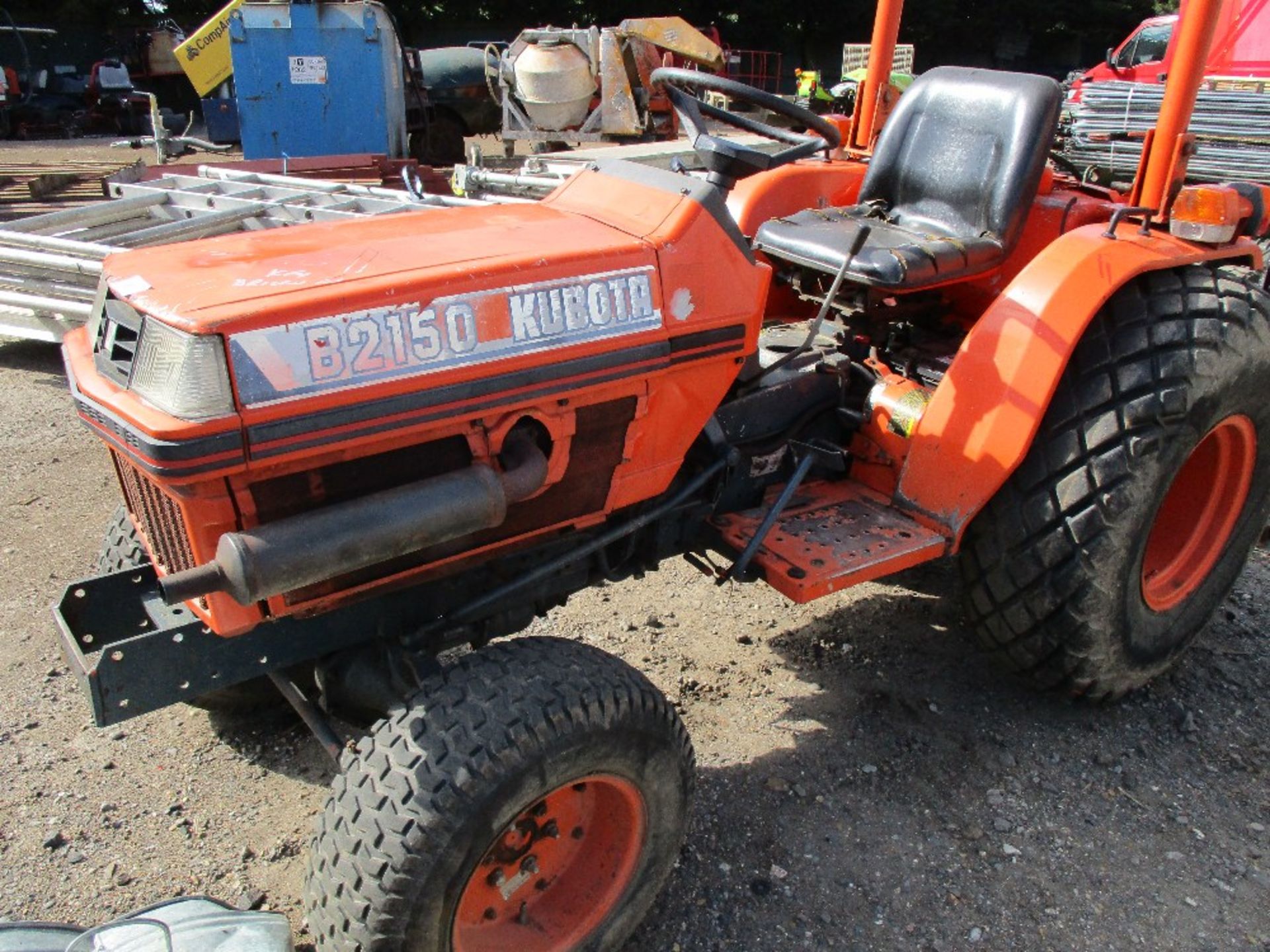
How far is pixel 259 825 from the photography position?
240cm

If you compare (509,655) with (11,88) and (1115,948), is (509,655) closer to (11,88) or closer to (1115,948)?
(1115,948)

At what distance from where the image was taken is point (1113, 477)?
2410 mm

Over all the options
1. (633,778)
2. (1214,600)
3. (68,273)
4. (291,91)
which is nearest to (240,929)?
(633,778)

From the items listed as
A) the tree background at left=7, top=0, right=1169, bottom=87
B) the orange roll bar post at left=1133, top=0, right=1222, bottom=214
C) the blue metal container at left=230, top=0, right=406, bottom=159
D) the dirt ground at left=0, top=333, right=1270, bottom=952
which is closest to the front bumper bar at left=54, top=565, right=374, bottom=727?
the dirt ground at left=0, top=333, right=1270, bottom=952

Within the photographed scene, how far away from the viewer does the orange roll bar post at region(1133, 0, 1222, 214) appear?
2465mm

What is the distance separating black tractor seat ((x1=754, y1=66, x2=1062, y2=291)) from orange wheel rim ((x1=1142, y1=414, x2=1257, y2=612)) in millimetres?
811

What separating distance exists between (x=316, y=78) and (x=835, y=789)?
8.86 meters

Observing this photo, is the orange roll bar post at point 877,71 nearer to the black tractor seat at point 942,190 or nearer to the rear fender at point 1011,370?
the black tractor seat at point 942,190

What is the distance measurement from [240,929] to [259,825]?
0.68 metres

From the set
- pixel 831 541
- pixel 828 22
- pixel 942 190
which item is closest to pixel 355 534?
pixel 831 541

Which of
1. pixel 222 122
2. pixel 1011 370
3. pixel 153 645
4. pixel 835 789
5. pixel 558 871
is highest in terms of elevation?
pixel 1011 370

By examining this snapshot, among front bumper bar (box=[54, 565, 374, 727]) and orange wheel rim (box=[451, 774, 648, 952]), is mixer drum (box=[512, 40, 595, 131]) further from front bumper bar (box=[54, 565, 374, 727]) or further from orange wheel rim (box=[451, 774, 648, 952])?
orange wheel rim (box=[451, 774, 648, 952])

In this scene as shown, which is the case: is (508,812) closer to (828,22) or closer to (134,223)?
(134,223)

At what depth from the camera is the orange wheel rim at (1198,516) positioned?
284 cm
